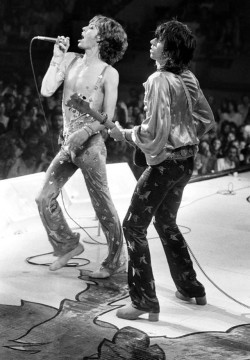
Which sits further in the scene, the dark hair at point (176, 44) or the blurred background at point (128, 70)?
the blurred background at point (128, 70)

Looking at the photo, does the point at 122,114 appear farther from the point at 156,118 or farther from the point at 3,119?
the point at 156,118

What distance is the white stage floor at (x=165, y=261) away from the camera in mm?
3699

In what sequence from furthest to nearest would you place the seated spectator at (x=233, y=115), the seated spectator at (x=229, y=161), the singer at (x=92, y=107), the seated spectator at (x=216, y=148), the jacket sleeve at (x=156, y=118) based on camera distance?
the seated spectator at (x=233, y=115) < the seated spectator at (x=216, y=148) < the seated spectator at (x=229, y=161) < the singer at (x=92, y=107) < the jacket sleeve at (x=156, y=118)

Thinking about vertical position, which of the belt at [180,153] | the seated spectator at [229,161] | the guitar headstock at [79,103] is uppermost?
the guitar headstock at [79,103]

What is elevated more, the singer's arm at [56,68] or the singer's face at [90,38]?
the singer's face at [90,38]

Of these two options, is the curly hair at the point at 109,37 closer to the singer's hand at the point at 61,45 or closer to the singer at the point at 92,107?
the singer at the point at 92,107

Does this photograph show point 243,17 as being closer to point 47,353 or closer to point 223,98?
point 223,98

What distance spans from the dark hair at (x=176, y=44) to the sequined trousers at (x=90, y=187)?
87 centimetres

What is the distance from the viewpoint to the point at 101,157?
167 inches

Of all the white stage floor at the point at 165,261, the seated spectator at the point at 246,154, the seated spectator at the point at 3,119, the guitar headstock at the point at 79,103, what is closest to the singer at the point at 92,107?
the white stage floor at the point at 165,261

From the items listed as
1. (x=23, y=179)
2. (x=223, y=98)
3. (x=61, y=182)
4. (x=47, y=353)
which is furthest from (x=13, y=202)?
(x=223, y=98)

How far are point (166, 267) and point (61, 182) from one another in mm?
901

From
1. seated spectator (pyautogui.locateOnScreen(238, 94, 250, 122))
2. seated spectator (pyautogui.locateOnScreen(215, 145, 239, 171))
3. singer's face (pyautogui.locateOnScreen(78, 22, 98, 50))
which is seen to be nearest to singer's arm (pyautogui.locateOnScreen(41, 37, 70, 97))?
singer's face (pyautogui.locateOnScreen(78, 22, 98, 50))

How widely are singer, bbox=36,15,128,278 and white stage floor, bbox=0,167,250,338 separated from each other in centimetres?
36
